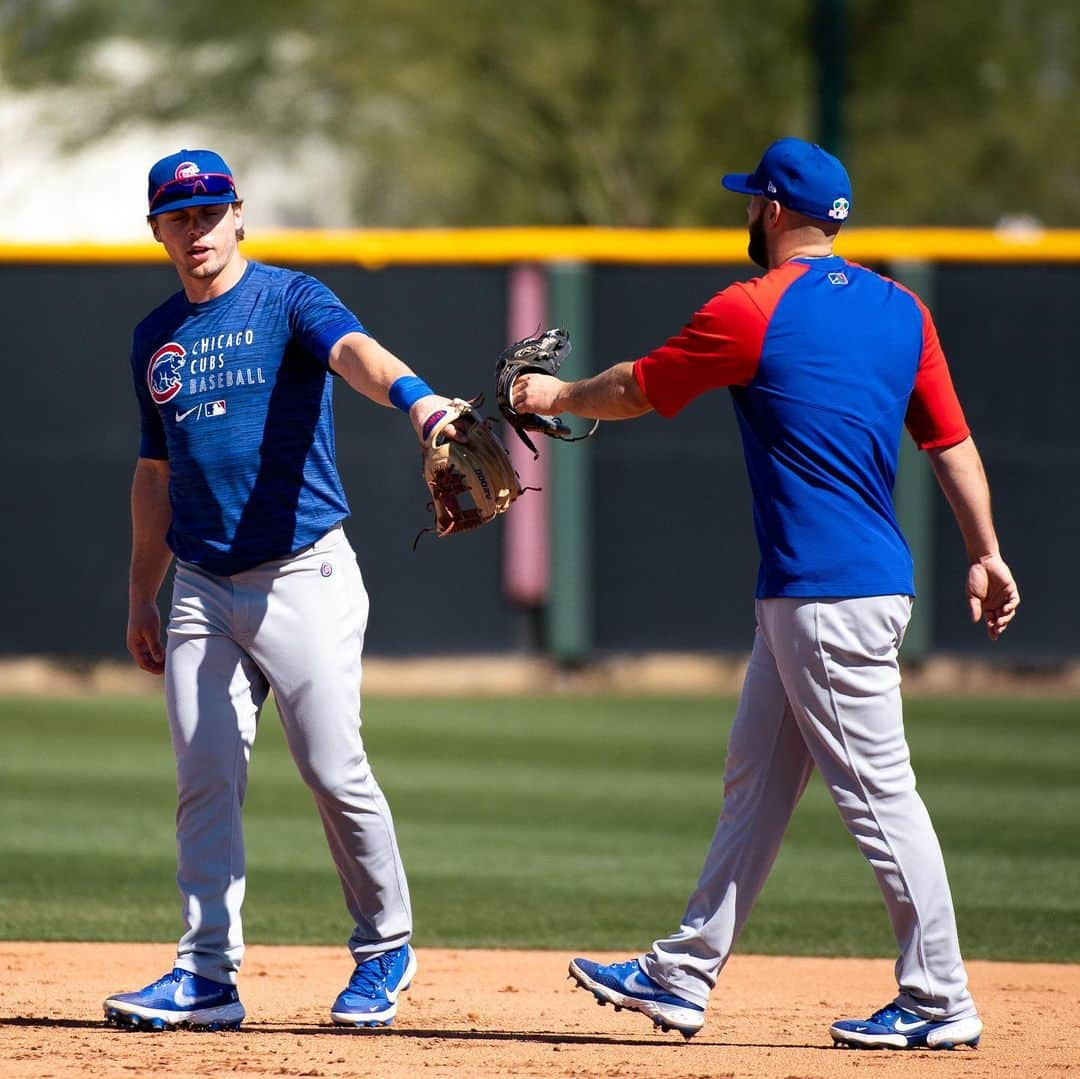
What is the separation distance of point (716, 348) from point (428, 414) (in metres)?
0.62

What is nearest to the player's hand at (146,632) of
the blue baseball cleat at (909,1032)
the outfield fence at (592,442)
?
the blue baseball cleat at (909,1032)

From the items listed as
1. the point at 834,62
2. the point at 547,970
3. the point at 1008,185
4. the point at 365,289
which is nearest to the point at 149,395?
the point at 547,970

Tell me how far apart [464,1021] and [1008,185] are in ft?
71.0

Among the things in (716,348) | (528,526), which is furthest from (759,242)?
(528,526)

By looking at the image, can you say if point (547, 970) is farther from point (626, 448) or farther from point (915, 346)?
point (626, 448)

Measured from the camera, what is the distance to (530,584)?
12.8 meters

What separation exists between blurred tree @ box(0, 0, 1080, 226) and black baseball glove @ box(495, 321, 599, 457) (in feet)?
59.6

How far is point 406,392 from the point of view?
4188mm

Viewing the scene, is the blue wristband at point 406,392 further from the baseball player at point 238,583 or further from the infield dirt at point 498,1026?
the infield dirt at point 498,1026

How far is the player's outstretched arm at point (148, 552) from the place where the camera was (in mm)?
4715

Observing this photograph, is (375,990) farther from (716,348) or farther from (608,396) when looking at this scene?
(716,348)

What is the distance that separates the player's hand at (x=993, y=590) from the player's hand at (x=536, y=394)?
980mm

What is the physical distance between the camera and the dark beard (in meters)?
4.40

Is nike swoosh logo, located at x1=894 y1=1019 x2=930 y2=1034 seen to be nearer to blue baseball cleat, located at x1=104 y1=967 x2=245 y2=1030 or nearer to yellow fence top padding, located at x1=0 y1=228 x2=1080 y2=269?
blue baseball cleat, located at x1=104 y1=967 x2=245 y2=1030
